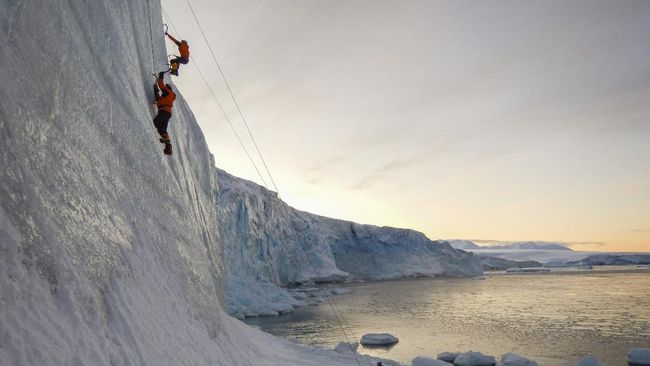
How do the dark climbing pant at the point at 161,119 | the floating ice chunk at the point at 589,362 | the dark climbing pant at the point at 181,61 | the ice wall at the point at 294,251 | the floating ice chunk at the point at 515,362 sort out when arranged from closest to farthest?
1. the dark climbing pant at the point at 161,119
2. the dark climbing pant at the point at 181,61
3. the floating ice chunk at the point at 589,362
4. the floating ice chunk at the point at 515,362
5. the ice wall at the point at 294,251

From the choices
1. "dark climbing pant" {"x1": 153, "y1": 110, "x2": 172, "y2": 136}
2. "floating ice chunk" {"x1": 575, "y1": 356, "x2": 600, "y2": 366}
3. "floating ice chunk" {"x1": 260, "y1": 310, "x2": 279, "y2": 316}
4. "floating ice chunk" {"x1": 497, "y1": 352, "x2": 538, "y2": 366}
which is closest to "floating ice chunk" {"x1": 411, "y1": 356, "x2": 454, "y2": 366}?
"floating ice chunk" {"x1": 497, "y1": 352, "x2": 538, "y2": 366}

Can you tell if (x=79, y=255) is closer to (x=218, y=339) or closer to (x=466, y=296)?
(x=218, y=339)

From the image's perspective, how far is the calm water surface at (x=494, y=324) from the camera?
58.3 ft

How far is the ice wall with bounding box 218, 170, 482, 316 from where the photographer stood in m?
35.4

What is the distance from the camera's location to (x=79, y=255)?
420 centimetres

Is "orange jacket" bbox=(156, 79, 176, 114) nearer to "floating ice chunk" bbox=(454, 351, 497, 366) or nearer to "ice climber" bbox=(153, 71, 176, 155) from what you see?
"ice climber" bbox=(153, 71, 176, 155)

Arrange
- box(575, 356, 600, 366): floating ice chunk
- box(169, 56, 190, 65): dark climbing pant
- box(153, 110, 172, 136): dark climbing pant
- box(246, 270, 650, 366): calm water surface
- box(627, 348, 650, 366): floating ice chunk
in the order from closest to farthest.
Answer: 1. box(153, 110, 172, 136): dark climbing pant
2. box(169, 56, 190, 65): dark climbing pant
3. box(575, 356, 600, 366): floating ice chunk
4. box(627, 348, 650, 366): floating ice chunk
5. box(246, 270, 650, 366): calm water surface

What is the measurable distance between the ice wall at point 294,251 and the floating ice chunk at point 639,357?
16.0 meters

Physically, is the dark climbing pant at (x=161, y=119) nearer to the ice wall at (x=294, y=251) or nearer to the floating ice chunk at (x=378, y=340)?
the ice wall at (x=294, y=251)

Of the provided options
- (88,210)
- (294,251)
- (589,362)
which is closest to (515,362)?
(589,362)

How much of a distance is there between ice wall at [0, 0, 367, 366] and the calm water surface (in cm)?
1215

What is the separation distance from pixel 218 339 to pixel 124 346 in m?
3.55

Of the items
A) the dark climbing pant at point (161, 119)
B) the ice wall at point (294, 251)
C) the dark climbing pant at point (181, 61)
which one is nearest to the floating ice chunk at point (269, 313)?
the ice wall at point (294, 251)

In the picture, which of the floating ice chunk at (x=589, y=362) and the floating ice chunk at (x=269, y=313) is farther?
the floating ice chunk at (x=269, y=313)
